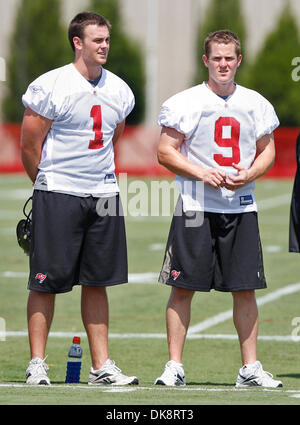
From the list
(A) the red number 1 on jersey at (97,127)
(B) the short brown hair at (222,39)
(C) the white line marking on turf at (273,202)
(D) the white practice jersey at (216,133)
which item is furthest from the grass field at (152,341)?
(C) the white line marking on turf at (273,202)

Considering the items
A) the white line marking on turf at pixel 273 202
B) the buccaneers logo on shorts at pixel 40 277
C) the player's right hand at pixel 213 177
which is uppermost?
the white line marking on turf at pixel 273 202

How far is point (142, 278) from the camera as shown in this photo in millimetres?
12414

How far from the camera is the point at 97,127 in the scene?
21.7 ft

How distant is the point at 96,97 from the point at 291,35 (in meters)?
39.1

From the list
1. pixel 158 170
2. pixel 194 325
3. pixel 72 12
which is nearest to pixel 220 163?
pixel 194 325

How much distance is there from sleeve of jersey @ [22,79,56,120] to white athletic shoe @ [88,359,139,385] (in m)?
1.61

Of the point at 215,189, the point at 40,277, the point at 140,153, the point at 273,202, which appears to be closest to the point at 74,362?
the point at 40,277

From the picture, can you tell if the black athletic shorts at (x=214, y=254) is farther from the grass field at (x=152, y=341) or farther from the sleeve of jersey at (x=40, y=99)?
the sleeve of jersey at (x=40, y=99)

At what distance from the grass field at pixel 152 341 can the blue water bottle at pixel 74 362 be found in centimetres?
19

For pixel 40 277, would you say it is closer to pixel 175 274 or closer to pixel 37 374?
pixel 37 374

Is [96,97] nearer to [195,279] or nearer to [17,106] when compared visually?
[195,279]

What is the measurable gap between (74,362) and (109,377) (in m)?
0.26

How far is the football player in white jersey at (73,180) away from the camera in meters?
6.56

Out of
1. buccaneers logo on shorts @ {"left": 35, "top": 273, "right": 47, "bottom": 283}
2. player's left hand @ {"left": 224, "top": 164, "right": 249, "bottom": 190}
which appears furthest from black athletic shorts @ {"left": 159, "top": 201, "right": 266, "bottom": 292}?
buccaneers logo on shorts @ {"left": 35, "top": 273, "right": 47, "bottom": 283}
